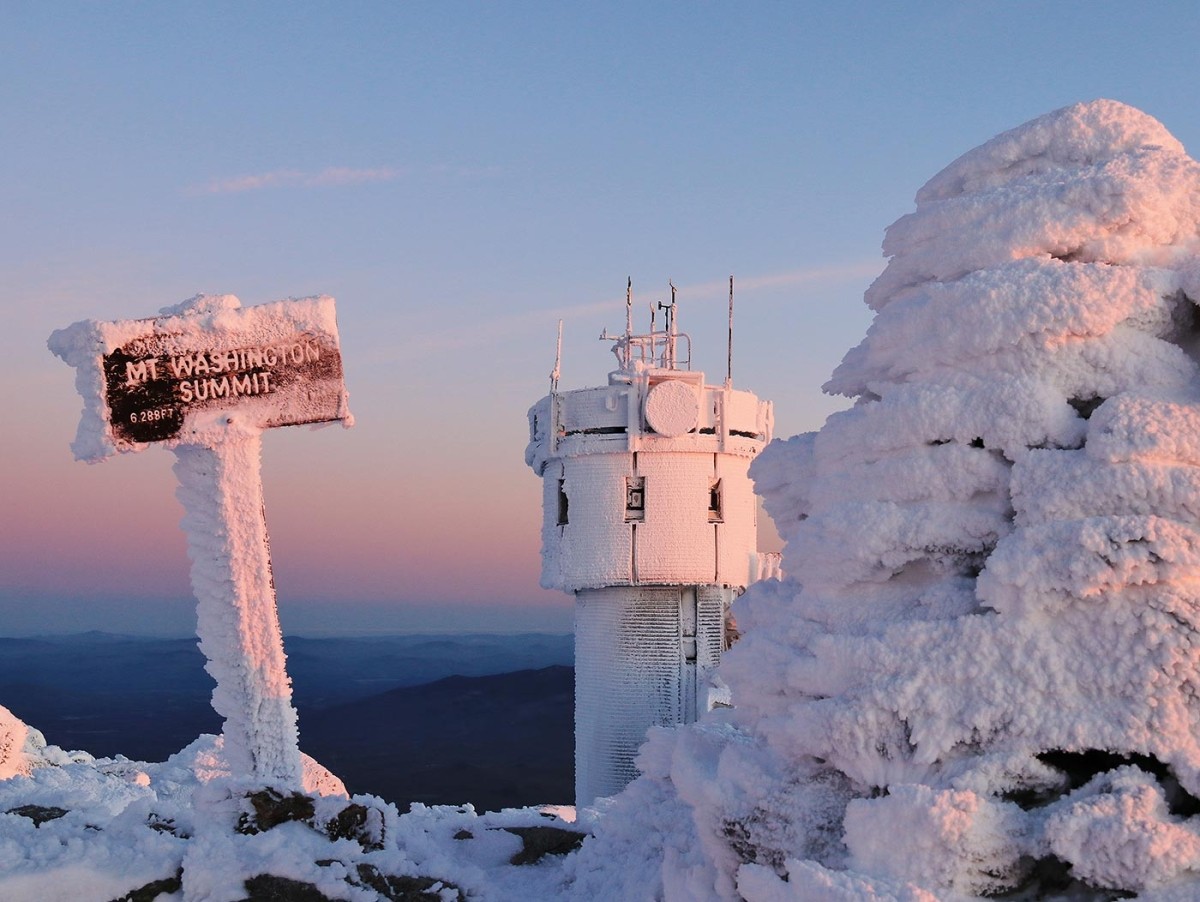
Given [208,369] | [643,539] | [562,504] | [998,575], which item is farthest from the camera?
[562,504]

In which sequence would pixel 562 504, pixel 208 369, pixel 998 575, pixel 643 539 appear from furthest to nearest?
pixel 562 504 → pixel 643 539 → pixel 208 369 → pixel 998 575

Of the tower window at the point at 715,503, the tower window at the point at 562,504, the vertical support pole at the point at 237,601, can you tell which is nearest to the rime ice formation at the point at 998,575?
the vertical support pole at the point at 237,601

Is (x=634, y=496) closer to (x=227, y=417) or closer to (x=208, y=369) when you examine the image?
(x=227, y=417)

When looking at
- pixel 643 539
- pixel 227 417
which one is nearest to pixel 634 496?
pixel 643 539

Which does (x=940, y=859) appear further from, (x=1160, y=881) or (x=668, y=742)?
(x=668, y=742)

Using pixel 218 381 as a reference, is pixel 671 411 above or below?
above

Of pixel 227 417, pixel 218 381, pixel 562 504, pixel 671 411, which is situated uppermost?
pixel 671 411

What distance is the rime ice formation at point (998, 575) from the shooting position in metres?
5.25

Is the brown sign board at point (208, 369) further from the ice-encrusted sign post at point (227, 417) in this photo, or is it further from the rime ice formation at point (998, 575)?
the rime ice formation at point (998, 575)

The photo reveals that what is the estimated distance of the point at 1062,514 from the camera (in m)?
5.72

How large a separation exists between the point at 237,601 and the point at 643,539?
402 inches

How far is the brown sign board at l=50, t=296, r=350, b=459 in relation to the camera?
932 cm

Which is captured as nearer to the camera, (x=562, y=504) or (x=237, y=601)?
(x=237, y=601)

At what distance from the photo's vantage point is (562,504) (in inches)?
783
